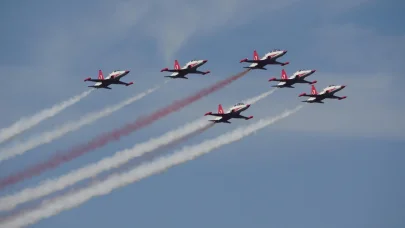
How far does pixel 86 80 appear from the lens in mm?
164250

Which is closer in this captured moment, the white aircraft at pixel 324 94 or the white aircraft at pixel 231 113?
the white aircraft at pixel 231 113

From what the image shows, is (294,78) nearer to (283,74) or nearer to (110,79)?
(283,74)

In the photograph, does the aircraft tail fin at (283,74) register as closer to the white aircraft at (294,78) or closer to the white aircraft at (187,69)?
the white aircraft at (294,78)

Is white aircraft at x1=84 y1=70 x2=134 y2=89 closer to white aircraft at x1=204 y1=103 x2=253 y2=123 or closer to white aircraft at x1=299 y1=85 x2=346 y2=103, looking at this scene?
white aircraft at x1=204 y1=103 x2=253 y2=123

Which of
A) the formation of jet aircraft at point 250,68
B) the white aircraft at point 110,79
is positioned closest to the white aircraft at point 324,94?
the formation of jet aircraft at point 250,68

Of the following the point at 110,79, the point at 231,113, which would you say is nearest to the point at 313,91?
the point at 231,113

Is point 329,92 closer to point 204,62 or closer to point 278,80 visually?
point 278,80

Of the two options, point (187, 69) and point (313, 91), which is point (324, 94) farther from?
point (187, 69)

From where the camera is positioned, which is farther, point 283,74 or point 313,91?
point 313,91

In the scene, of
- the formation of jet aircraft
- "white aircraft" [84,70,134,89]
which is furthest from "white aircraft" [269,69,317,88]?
"white aircraft" [84,70,134,89]

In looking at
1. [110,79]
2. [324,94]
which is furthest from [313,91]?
[110,79]

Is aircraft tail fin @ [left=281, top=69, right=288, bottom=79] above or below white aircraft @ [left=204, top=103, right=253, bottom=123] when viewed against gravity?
above

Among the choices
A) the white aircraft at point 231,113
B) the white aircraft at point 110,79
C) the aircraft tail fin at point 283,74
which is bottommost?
the white aircraft at point 231,113

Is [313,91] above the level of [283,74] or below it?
below
